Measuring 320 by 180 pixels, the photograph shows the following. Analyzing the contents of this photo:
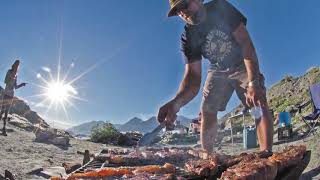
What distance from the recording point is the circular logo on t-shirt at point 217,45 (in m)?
5.32

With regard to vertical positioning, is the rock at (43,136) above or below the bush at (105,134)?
below

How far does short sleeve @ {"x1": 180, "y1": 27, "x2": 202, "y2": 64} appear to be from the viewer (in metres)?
5.52

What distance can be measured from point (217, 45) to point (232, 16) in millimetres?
506

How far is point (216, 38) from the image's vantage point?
211 inches

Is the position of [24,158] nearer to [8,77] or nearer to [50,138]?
[50,138]

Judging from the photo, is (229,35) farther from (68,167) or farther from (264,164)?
(68,167)

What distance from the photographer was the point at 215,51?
5.53 meters

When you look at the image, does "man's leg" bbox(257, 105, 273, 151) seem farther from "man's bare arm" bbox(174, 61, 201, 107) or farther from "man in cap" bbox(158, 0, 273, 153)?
"man's bare arm" bbox(174, 61, 201, 107)

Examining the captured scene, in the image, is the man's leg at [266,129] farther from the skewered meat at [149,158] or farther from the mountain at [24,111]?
Result: the mountain at [24,111]

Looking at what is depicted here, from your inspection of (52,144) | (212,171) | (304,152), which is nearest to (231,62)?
(304,152)

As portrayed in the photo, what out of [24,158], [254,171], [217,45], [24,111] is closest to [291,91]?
[24,111]

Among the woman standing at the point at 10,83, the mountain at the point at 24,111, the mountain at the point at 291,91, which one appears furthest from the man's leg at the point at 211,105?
the mountain at the point at 24,111

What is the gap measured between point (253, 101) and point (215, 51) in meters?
1.17

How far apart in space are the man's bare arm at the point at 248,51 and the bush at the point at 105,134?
15.7m
